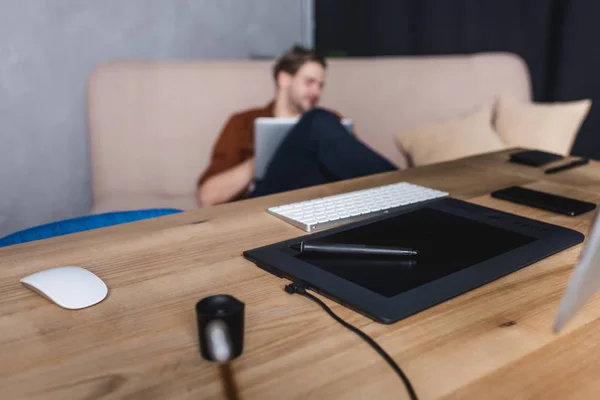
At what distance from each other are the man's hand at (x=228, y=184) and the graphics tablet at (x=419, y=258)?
912 mm

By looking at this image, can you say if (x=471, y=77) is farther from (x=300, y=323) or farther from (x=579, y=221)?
(x=300, y=323)

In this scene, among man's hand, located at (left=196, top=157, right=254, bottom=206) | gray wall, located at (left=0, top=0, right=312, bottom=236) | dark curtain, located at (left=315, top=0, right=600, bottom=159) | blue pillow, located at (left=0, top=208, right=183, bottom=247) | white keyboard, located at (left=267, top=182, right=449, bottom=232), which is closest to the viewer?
white keyboard, located at (left=267, top=182, right=449, bottom=232)

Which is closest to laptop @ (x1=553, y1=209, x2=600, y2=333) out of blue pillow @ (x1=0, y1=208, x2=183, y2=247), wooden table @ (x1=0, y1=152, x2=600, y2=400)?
wooden table @ (x1=0, y1=152, x2=600, y2=400)

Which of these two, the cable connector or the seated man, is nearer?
the cable connector

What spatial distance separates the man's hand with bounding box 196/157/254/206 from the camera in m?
1.79

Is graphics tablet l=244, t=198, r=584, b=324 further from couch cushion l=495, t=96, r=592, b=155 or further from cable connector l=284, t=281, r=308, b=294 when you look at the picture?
couch cushion l=495, t=96, r=592, b=155

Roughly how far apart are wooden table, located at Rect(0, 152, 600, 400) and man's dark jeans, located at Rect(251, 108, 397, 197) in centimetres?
61

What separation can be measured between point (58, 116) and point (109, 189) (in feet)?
2.39

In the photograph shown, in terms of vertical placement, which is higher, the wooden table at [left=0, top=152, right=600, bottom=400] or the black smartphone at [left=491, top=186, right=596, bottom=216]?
the black smartphone at [left=491, top=186, right=596, bottom=216]

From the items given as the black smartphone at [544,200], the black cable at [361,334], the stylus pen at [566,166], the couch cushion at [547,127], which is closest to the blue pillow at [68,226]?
the black cable at [361,334]

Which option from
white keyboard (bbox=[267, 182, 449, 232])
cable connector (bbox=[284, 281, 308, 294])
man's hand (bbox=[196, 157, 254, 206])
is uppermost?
white keyboard (bbox=[267, 182, 449, 232])

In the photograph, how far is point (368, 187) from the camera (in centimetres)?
115

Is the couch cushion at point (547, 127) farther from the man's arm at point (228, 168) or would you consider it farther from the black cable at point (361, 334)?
the black cable at point (361, 334)

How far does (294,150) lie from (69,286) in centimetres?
89
